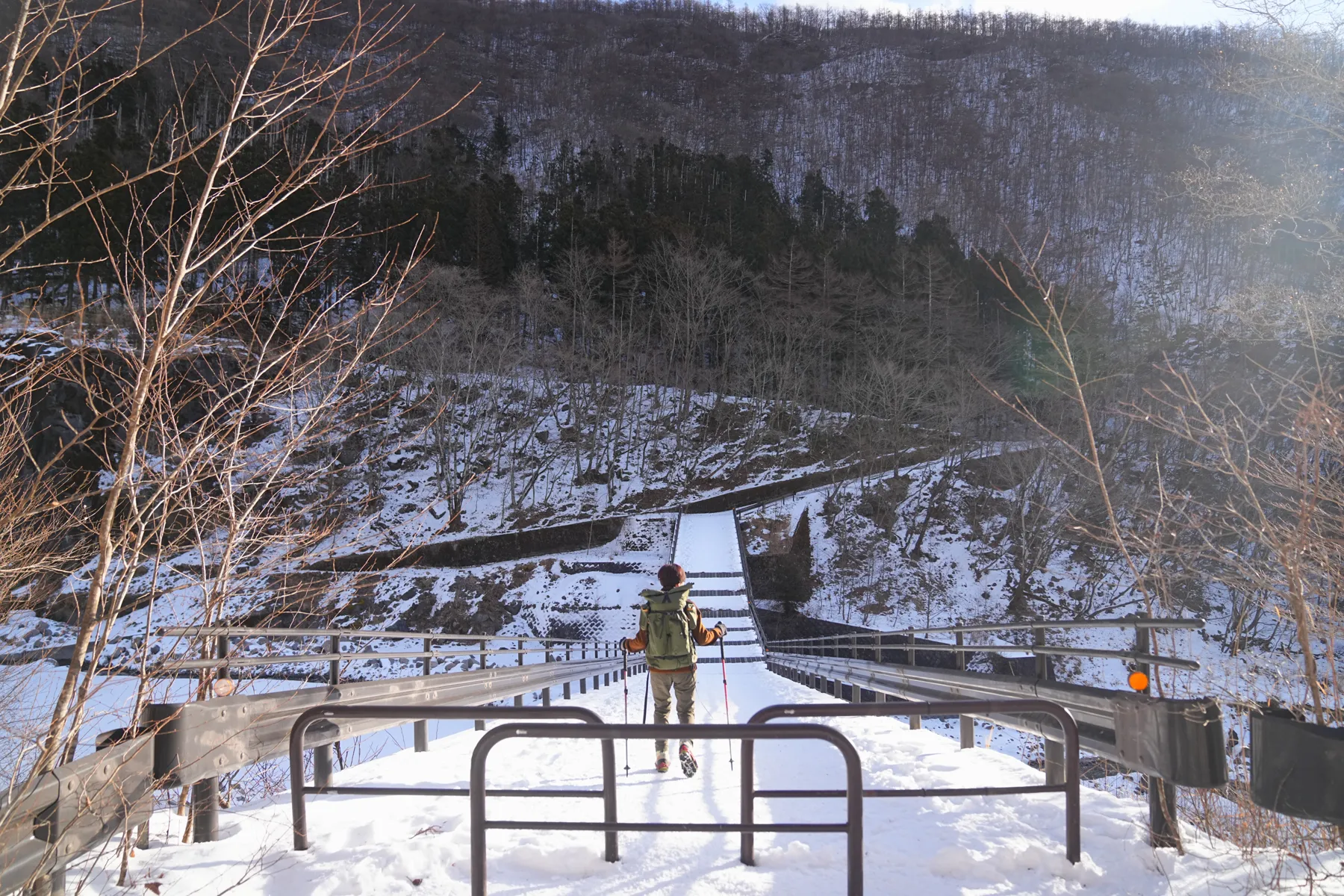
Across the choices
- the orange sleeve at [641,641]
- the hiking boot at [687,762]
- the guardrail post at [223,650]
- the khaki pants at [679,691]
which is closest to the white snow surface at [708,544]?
the khaki pants at [679,691]

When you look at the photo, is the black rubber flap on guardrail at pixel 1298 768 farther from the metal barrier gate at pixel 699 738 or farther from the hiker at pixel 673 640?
the hiker at pixel 673 640

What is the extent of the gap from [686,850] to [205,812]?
2474mm

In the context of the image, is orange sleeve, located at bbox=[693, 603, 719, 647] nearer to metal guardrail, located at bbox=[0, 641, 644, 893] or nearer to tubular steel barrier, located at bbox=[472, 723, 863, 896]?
metal guardrail, located at bbox=[0, 641, 644, 893]

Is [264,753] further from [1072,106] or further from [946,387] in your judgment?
[1072,106]

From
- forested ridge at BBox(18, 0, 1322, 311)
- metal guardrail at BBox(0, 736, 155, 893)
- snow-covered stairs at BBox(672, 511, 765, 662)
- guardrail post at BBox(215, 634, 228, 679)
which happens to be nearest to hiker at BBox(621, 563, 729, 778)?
guardrail post at BBox(215, 634, 228, 679)

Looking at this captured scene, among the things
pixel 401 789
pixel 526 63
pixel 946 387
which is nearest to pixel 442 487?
pixel 946 387

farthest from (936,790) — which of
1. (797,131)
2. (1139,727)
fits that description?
(797,131)

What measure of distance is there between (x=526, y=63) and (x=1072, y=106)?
94297mm

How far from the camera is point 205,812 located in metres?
3.77

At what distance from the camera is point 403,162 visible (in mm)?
59281

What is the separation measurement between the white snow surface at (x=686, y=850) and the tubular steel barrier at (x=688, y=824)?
0.38 meters

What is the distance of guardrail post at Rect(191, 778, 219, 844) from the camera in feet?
12.4

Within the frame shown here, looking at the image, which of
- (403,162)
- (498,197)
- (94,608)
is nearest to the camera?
(94,608)

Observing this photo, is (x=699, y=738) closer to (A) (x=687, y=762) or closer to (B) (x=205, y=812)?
(B) (x=205, y=812)
